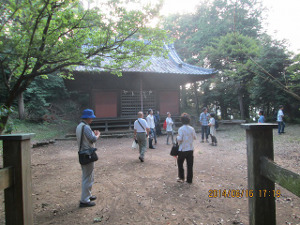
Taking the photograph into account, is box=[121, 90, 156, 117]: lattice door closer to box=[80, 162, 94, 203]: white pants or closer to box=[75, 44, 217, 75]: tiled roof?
box=[75, 44, 217, 75]: tiled roof

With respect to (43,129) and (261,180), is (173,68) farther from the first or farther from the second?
(261,180)

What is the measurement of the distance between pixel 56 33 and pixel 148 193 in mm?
3927

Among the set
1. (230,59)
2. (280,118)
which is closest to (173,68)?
(230,59)

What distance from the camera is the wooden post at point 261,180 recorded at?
1.79 meters

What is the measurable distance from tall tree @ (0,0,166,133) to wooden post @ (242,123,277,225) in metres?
3.83

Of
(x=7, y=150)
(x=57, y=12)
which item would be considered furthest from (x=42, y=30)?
(x=7, y=150)

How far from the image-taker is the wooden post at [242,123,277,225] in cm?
179

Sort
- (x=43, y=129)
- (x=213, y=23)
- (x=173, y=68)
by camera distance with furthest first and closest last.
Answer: (x=213, y=23)
(x=173, y=68)
(x=43, y=129)

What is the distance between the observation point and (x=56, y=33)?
3910 mm

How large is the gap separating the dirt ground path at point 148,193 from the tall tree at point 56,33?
2.02 meters

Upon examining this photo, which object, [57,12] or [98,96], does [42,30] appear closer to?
[57,12]

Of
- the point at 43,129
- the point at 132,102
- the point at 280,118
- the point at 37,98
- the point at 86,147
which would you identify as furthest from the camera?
the point at 37,98

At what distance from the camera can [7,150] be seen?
71.3 inches

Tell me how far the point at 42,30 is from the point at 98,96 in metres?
10.3
